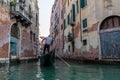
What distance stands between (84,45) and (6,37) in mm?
6889

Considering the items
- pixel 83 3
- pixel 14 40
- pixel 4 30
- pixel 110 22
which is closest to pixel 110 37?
pixel 110 22

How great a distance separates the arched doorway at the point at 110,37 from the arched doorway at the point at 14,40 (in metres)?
6.52

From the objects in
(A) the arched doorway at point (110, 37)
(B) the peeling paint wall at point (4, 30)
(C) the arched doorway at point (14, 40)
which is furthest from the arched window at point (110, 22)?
(B) the peeling paint wall at point (4, 30)

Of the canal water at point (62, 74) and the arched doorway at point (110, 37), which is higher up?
the arched doorway at point (110, 37)

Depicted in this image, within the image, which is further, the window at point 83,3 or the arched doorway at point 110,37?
the window at point 83,3

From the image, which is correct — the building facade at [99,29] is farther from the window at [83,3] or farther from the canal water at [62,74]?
the canal water at [62,74]

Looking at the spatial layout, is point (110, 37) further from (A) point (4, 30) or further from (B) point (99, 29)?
(A) point (4, 30)

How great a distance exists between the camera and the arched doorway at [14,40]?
1606 centimetres

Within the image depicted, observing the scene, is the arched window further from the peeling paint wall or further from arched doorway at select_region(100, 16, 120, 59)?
the peeling paint wall

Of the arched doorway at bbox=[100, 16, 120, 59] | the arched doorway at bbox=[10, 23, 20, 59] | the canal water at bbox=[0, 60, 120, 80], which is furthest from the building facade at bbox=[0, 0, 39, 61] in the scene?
the arched doorway at bbox=[100, 16, 120, 59]

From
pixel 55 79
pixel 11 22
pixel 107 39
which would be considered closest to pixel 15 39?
pixel 11 22

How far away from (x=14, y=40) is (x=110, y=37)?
7.12 meters

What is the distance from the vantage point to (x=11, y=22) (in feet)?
51.4

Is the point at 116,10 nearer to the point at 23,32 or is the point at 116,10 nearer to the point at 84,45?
the point at 84,45
